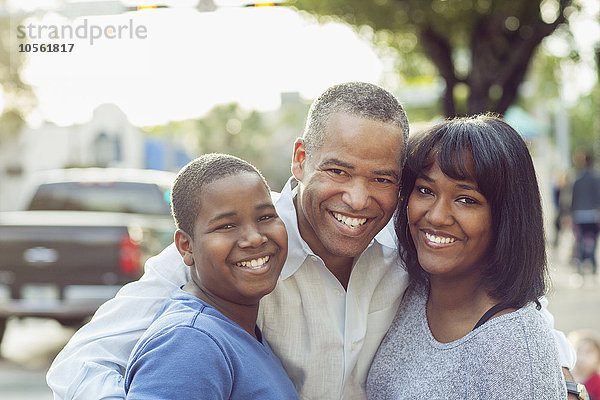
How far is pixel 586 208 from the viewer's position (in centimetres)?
1305

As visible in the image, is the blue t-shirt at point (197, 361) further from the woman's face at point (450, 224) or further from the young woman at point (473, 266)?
the woman's face at point (450, 224)

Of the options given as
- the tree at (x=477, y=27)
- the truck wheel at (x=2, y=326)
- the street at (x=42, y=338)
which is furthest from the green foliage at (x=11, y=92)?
the truck wheel at (x=2, y=326)

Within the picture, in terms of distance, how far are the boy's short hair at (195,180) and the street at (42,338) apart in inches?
153

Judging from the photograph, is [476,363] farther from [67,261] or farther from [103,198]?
[103,198]

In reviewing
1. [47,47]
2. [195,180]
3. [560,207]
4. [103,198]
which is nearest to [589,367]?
[195,180]

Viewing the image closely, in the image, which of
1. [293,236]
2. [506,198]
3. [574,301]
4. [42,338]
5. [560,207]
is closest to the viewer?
[506,198]

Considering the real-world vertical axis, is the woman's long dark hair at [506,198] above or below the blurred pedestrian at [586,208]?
above

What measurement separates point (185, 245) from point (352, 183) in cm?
75

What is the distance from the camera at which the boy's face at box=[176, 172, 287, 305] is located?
2.38 metres

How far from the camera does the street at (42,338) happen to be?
7.14m

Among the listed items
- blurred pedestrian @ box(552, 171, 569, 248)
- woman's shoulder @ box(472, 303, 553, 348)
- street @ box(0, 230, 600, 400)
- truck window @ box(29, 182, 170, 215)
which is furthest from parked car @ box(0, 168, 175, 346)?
blurred pedestrian @ box(552, 171, 569, 248)

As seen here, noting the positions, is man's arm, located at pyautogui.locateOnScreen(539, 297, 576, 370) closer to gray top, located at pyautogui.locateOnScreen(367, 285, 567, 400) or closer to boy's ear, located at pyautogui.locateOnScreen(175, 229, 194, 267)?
gray top, located at pyautogui.locateOnScreen(367, 285, 567, 400)

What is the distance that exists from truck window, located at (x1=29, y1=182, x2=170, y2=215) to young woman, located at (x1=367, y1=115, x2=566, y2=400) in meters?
6.81

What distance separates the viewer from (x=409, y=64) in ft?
52.2
